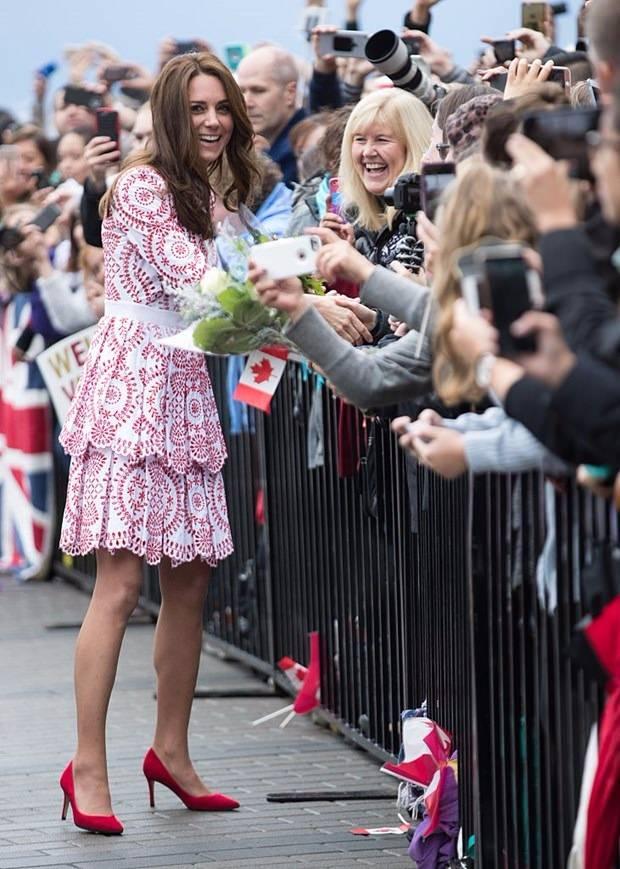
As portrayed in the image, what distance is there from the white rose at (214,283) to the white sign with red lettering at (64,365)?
4.95 metres

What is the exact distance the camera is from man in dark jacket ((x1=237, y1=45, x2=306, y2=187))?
9297 millimetres

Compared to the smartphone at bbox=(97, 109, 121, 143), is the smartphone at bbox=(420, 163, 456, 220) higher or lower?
higher

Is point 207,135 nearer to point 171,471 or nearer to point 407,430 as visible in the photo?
point 171,471

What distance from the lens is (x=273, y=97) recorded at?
933cm

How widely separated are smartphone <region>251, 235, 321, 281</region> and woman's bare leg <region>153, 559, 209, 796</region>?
1.83m

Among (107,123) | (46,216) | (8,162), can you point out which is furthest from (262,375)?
(8,162)

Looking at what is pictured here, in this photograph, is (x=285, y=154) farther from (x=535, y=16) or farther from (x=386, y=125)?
(x=386, y=125)

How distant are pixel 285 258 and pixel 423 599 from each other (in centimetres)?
167

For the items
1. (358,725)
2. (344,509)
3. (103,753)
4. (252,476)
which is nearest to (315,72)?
(252,476)

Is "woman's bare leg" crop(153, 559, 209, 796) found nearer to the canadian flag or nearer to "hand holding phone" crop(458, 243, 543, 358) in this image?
the canadian flag

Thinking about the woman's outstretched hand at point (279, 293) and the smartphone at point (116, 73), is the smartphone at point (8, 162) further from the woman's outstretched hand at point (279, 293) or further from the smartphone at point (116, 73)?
the woman's outstretched hand at point (279, 293)

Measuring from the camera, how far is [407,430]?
3.94 m

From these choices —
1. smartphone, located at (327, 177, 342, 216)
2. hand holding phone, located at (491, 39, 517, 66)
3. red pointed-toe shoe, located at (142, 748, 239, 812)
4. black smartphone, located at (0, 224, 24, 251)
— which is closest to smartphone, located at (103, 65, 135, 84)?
black smartphone, located at (0, 224, 24, 251)

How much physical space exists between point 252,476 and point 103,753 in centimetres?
287
